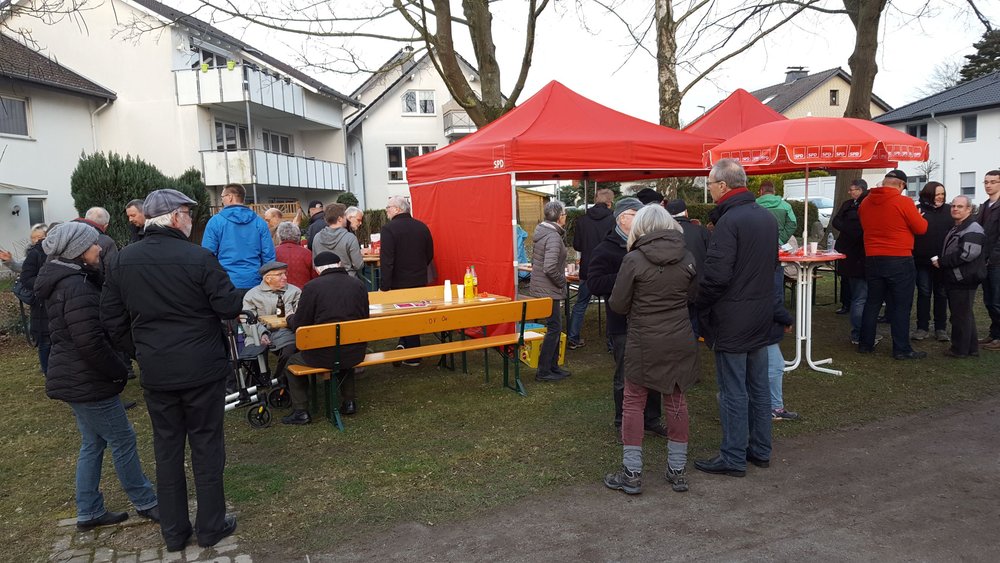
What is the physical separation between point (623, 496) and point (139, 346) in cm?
270

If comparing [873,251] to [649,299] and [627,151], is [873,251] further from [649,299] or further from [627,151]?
[649,299]

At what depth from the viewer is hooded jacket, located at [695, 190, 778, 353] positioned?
13.3 ft

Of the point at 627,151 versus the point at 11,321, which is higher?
the point at 627,151

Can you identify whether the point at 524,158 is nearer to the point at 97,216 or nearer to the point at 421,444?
the point at 421,444

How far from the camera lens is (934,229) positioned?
7633mm

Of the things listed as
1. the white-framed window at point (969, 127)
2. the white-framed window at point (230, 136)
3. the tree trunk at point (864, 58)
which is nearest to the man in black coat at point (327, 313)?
the tree trunk at point (864, 58)

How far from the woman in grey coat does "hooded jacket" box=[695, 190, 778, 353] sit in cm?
256

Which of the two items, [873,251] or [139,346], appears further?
[873,251]

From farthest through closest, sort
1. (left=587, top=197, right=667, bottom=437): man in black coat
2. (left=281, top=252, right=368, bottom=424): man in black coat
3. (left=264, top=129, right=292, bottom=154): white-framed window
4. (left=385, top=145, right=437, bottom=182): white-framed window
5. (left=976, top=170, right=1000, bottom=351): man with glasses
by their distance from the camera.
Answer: (left=385, top=145, right=437, bottom=182): white-framed window < (left=264, top=129, right=292, bottom=154): white-framed window < (left=976, top=170, right=1000, bottom=351): man with glasses < (left=281, top=252, right=368, bottom=424): man in black coat < (left=587, top=197, right=667, bottom=437): man in black coat

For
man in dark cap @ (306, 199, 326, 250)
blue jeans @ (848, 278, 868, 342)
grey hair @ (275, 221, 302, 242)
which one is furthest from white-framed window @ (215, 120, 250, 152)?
blue jeans @ (848, 278, 868, 342)

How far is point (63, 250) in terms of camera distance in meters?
3.57

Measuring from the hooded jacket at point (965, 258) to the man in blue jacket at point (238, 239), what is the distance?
6.78 m

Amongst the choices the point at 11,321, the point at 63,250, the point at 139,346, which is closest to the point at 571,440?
the point at 139,346

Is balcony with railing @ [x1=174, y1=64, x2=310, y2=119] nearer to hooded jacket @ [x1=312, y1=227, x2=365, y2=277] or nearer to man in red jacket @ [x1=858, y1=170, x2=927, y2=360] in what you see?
hooded jacket @ [x1=312, y1=227, x2=365, y2=277]
